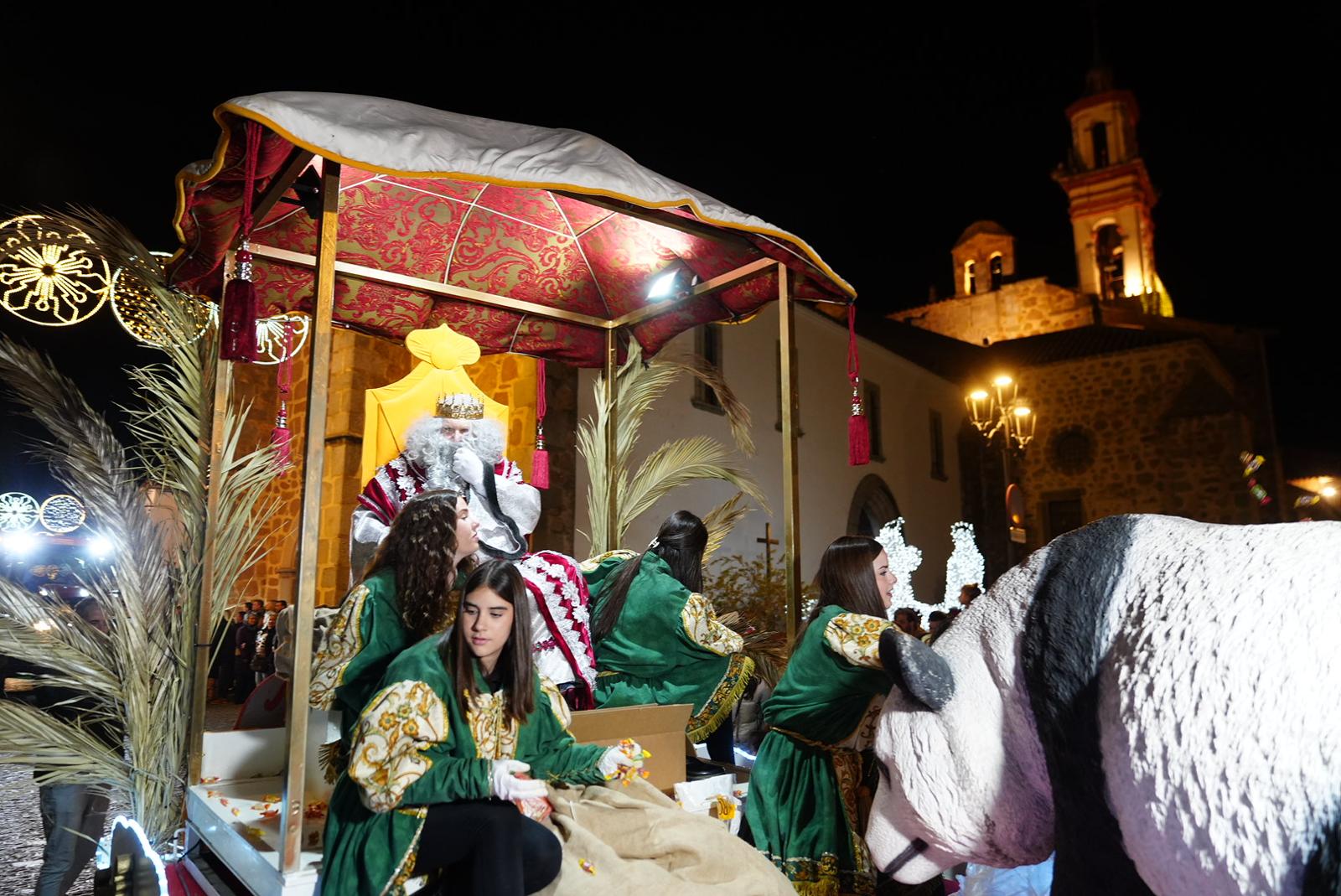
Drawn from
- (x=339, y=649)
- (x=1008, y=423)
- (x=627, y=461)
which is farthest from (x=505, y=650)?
(x=1008, y=423)

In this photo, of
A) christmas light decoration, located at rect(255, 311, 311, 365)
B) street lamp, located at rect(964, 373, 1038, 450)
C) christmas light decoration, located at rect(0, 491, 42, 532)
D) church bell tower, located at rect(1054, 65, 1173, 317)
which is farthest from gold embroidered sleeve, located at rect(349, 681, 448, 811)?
church bell tower, located at rect(1054, 65, 1173, 317)

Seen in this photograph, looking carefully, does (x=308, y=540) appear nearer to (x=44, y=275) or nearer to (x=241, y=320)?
(x=241, y=320)

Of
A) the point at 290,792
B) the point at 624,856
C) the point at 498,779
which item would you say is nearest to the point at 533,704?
the point at 498,779

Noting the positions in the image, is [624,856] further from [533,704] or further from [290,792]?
[290,792]

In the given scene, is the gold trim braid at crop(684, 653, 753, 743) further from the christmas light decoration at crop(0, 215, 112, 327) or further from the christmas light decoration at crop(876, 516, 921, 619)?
the christmas light decoration at crop(876, 516, 921, 619)

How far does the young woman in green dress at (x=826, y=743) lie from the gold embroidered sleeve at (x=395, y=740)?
1243 mm

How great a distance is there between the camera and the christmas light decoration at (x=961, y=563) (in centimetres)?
1844

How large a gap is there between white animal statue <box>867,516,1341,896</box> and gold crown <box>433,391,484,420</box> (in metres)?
3.39

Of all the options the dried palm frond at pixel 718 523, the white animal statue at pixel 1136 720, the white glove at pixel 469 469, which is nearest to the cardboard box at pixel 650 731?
the white glove at pixel 469 469

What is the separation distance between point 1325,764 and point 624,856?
207 cm

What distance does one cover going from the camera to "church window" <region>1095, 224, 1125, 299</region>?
90.2 feet

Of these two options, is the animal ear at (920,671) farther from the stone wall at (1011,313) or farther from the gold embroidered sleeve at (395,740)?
the stone wall at (1011,313)

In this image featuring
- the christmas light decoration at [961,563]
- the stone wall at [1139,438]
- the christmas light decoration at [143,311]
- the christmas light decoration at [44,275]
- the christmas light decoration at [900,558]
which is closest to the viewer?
the christmas light decoration at [143,311]

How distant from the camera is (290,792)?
2.58 meters
